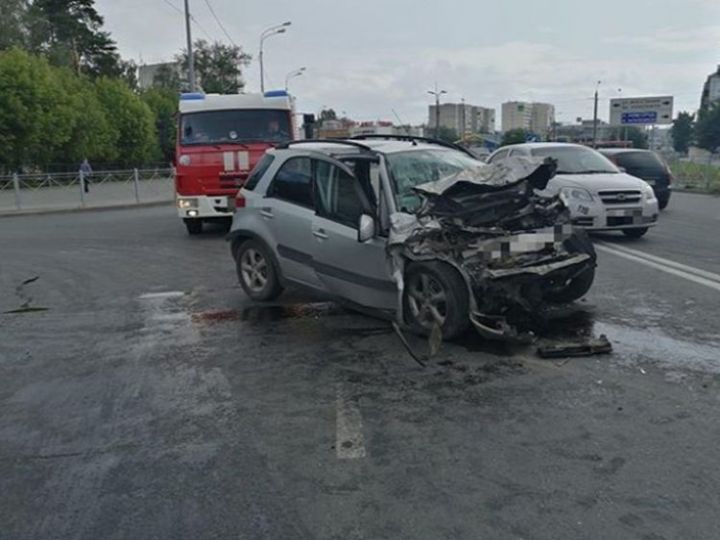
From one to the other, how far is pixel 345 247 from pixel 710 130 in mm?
78979

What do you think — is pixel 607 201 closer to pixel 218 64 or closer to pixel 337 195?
pixel 337 195

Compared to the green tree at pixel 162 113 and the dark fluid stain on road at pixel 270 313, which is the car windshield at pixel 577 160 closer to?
the dark fluid stain on road at pixel 270 313

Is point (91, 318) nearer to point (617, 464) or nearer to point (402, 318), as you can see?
point (402, 318)

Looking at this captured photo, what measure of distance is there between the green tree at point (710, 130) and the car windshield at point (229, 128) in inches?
2830

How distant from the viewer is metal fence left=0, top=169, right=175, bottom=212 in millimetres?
23156

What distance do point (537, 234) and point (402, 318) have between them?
1.36 metres

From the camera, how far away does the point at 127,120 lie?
150ft


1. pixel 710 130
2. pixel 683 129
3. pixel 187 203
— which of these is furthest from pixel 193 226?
pixel 683 129

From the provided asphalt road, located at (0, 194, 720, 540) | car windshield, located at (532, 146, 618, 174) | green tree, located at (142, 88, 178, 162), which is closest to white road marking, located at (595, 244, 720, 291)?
asphalt road, located at (0, 194, 720, 540)

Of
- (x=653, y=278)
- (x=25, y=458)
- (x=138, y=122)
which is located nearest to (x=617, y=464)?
(x=25, y=458)

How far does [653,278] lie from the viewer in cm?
855

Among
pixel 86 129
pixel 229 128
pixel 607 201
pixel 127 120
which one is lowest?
pixel 607 201

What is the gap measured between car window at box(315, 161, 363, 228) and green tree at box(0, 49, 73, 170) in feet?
106

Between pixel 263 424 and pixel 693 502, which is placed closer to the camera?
pixel 693 502
